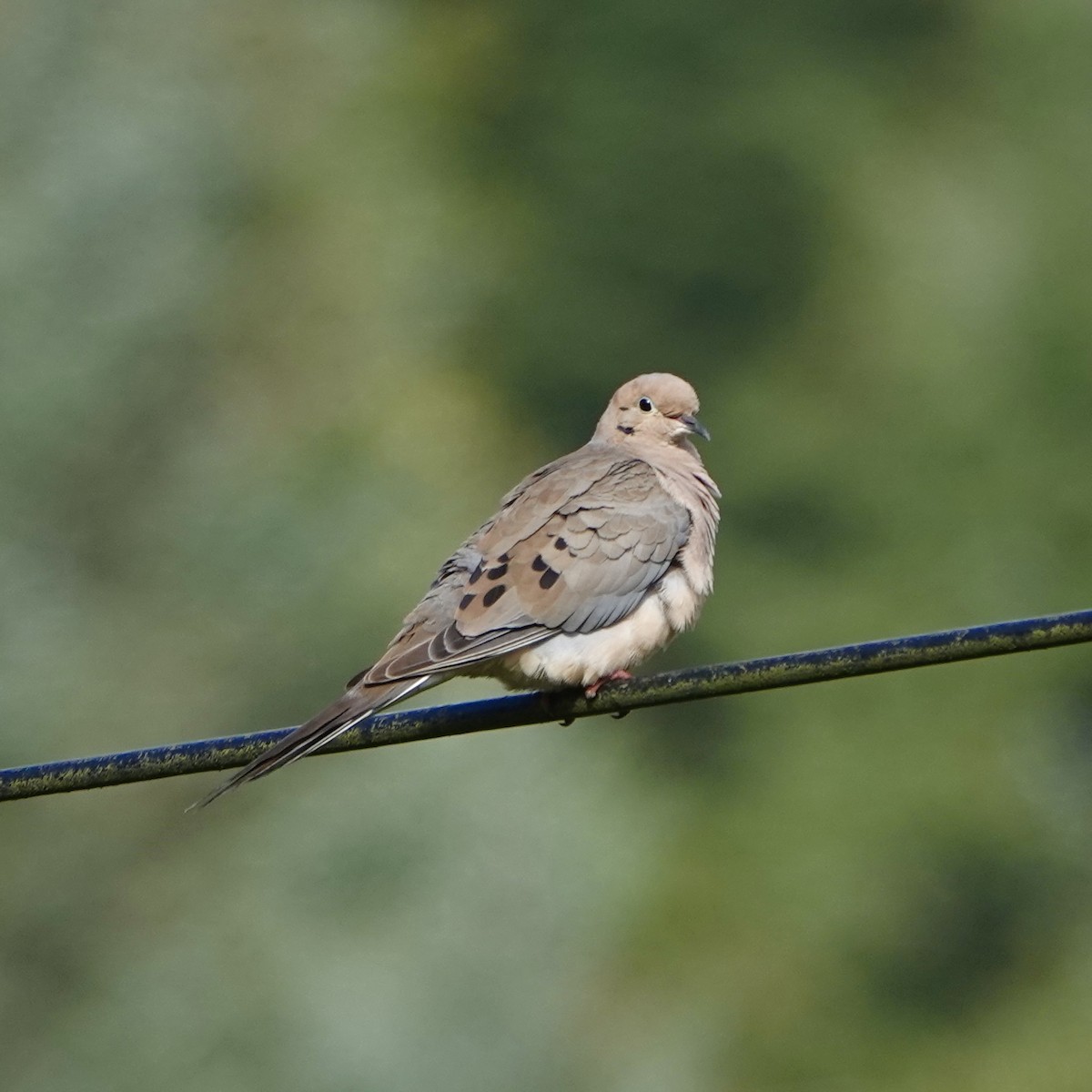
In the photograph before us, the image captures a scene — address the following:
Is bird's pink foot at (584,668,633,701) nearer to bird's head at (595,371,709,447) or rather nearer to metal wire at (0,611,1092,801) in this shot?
bird's head at (595,371,709,447)

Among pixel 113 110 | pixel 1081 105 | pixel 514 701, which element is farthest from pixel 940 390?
pixel 514 701

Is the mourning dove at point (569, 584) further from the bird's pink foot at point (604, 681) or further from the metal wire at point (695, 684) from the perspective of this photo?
the metal wire at point (695, 684)

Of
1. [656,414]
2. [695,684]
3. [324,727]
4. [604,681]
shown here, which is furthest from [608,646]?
[695,684]

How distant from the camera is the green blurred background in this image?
10.1 m

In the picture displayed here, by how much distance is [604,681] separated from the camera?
4609 mm

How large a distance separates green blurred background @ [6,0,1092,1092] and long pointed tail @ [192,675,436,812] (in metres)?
5.59

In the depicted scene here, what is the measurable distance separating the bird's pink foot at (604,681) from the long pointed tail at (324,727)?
1.56ft

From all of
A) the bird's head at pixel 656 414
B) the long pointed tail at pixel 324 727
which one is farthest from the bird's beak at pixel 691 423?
the long pointed tail at pixel 324 727

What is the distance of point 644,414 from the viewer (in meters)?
5.55

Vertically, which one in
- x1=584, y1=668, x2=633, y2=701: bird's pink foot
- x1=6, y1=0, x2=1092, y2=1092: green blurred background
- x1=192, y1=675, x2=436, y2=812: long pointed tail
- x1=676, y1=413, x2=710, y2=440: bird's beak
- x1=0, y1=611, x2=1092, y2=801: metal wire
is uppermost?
x1=6, y1=0, x2=1092, y2=1092: green blurred background

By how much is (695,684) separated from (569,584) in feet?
4.38

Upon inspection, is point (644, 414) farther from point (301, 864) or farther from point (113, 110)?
point (113, 110)

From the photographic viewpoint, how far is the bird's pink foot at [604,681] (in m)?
4.56

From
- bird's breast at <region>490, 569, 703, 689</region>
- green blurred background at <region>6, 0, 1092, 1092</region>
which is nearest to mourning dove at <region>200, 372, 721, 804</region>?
bird's breast at <region>490, 569, 703, 689</region>
